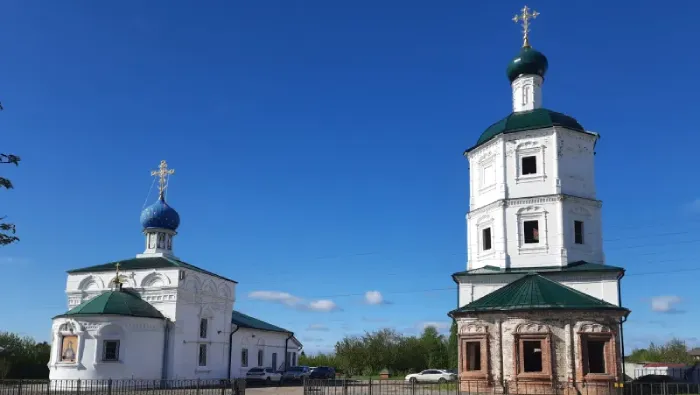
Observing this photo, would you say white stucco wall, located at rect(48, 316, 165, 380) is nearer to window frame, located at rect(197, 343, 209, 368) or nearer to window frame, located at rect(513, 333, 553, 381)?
window frame, located at rect(197, 343, 209, 368)

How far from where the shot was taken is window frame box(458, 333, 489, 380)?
2161 cm

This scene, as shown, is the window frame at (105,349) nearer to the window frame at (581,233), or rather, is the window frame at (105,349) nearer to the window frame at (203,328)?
the window frame at (203,328)

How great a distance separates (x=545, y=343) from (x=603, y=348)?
1.89 m

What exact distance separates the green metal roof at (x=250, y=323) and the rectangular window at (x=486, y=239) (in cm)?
1440

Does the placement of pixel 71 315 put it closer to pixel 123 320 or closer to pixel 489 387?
pixel 123 320

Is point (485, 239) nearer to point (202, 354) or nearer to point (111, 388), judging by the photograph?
point (202, 354)

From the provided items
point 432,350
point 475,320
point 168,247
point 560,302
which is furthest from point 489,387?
point 432,350

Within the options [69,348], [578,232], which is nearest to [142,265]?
[69,348]

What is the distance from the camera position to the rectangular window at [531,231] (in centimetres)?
2464

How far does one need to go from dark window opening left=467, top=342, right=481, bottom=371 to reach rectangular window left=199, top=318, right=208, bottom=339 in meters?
14.2

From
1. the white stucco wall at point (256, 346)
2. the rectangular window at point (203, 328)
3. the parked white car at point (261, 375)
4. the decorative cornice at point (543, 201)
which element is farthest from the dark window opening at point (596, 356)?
the white stucco wall at point (256, 346)

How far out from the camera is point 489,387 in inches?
842

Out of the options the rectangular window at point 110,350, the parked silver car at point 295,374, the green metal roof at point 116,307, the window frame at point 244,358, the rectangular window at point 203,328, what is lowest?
the parked silver car at point 295,374

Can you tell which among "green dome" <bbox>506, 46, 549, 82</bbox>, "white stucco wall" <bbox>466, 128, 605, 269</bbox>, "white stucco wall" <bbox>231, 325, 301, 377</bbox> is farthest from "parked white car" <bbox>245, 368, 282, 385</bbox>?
"green dome" <bbox>506, 46, 549, 82</bbox>
